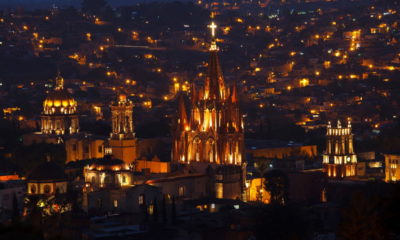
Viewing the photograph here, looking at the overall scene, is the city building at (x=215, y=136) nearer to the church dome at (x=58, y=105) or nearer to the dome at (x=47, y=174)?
the dome at (x=47, y=174)

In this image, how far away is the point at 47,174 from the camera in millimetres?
89938

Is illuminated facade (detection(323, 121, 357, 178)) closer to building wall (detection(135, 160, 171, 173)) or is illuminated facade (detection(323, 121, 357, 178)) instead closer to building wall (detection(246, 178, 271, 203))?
building wall (detection(246, 178, 271, 203))

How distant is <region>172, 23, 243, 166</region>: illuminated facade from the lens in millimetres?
94250

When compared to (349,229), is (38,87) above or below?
above

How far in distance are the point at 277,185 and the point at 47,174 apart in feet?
39.1

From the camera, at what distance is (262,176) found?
97562 millimetres

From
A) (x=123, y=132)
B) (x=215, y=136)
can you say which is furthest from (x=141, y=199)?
(x=123, y=132)

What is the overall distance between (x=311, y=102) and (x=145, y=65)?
3721cm

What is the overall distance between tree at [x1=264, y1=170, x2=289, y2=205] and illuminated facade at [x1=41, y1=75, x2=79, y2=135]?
2767 cm

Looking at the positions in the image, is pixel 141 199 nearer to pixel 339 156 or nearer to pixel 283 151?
pixel 339 156

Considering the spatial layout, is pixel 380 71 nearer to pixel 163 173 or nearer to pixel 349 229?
pixel 163 173

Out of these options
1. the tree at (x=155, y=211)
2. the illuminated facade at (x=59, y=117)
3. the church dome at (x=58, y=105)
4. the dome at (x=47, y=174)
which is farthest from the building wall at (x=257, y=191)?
the church dome at (x=58, y=105)

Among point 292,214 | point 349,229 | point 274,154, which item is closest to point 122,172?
point 292,214

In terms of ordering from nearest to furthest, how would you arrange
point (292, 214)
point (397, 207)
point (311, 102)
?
point (397, 207), point (292, 214), point (311, 102)
